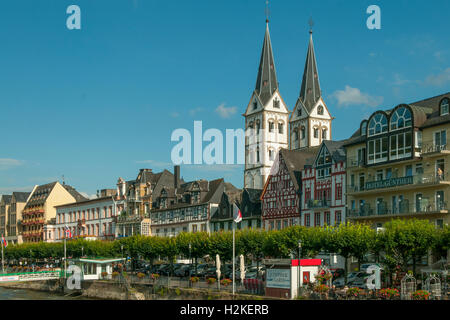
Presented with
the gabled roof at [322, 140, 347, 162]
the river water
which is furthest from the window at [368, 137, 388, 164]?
the river water

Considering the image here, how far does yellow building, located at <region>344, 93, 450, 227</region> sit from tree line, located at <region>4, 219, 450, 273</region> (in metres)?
2.96

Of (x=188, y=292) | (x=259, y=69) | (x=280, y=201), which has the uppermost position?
(x=259, y=69)

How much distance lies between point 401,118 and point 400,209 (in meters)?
8.77

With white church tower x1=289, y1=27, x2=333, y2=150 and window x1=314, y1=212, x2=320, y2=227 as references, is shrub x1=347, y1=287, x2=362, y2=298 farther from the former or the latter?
white church tower x1=289, y1=27, x2=333, y2=150

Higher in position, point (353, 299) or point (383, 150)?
point (383, 150)

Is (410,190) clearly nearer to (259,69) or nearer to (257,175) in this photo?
(257,175)

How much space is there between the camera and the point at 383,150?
68.4 metres

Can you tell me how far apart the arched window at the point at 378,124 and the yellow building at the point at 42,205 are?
306 ft

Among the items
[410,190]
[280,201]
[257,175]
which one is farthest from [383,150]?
[257,175]

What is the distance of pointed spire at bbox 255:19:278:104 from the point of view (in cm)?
12925

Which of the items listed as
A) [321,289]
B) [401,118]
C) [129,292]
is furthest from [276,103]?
[321,289]

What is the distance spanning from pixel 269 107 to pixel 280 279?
251ft

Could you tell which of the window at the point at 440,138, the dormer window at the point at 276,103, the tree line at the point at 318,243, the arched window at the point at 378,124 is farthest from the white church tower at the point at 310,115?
the window at the point at 440,138
